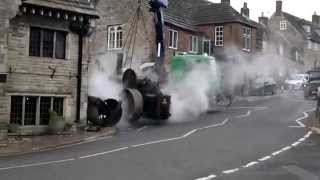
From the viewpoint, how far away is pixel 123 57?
4572cm

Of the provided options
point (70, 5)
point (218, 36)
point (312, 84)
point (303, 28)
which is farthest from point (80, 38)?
point (303, 28)

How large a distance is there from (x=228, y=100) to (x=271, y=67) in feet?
64.5

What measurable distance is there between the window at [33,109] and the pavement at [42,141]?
5.15 ft

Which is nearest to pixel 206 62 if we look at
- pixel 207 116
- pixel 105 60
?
pixel 207 116

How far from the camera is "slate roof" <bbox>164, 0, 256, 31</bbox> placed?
52.5 meters

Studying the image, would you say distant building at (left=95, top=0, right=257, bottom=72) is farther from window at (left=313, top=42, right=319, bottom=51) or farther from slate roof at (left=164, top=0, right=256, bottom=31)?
window at (left=313, top=42, right=319, bottom=51)

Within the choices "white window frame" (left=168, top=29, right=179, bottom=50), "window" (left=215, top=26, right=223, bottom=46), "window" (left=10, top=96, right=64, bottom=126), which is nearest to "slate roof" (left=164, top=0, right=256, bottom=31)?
"window" (left=215, top=26, right=223, bottom=46)

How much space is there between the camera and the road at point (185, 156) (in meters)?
13.2

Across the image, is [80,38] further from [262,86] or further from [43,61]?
[262,86]

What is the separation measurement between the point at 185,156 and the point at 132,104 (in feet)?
35.1

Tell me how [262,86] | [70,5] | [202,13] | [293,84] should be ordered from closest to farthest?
1. [70,5]
2. [262,86]
3. [202,13]
4. [293,84]

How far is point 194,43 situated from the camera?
173 feet

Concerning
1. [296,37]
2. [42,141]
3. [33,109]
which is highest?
[296,37]

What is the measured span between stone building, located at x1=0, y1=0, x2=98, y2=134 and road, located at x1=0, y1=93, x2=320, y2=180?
10.3 feet
